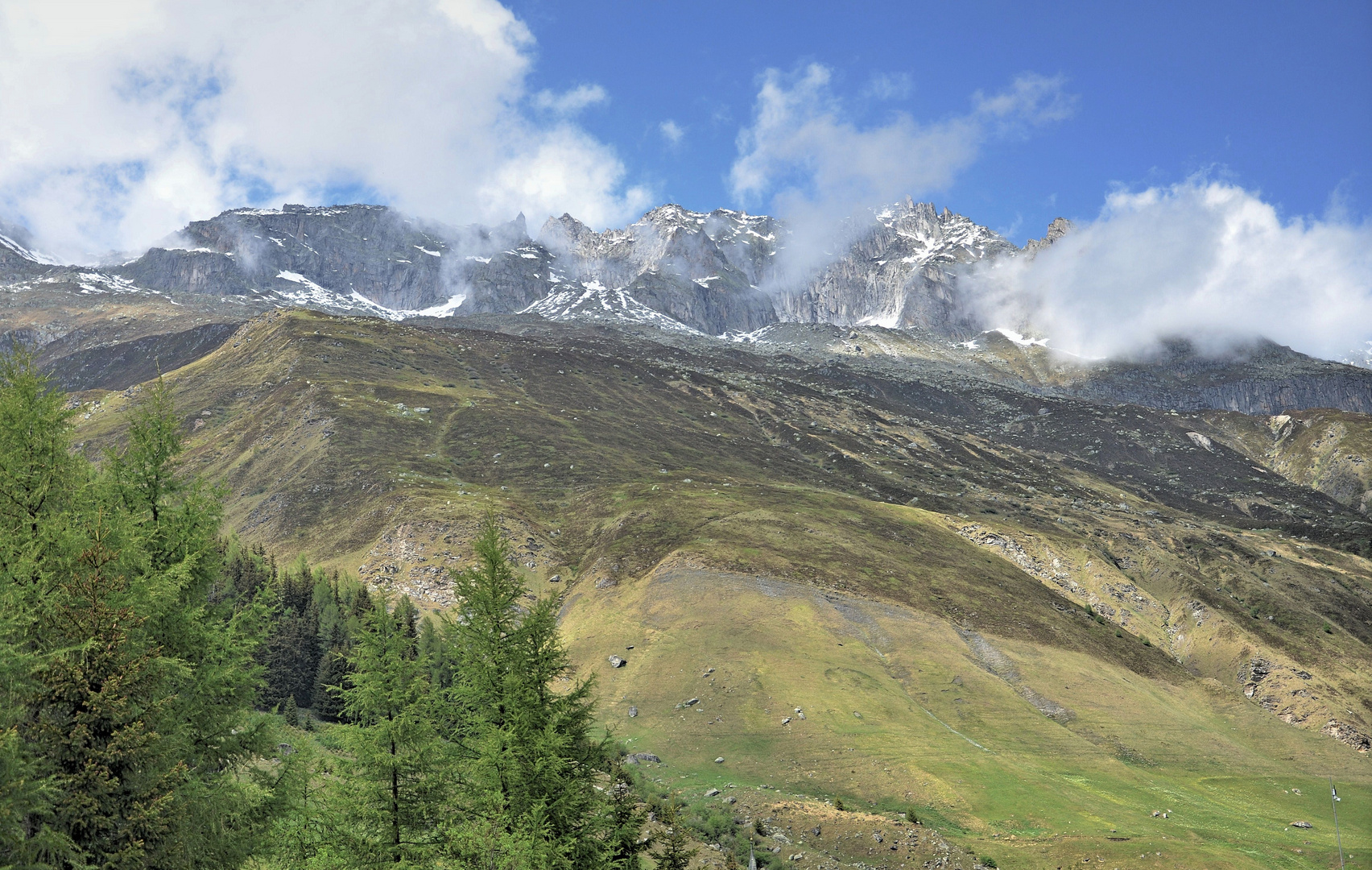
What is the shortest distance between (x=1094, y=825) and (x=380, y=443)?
145 metres

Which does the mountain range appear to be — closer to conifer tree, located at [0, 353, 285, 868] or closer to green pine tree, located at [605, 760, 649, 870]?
green pine tree, located at [605, 760, 649, 870]

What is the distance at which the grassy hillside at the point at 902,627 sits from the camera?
67.7 m

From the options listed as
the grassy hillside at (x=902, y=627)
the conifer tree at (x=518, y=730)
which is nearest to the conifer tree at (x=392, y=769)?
the conifer tree at (x=518, y=730)

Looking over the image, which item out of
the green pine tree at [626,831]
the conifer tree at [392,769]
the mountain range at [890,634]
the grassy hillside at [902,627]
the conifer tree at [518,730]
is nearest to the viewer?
the conifer tree at [392,769]

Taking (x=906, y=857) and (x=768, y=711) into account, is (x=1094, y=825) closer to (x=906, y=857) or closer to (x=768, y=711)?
(x=906, y=857)

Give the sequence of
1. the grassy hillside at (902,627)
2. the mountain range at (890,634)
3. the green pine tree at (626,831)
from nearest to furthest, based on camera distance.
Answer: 1. the green pine tree at (626,831)
2. the mountain range at (890,634)
3. the grassy hillside at (902,627)

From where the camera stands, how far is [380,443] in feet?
542

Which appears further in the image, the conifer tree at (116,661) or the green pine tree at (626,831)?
the green pine tree at (626,831)

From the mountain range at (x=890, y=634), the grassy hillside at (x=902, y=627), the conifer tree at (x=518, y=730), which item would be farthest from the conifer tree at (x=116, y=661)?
the mountain range at (x=890, y=634)

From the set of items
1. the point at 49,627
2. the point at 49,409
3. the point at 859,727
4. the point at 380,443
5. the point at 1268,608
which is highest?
the point at 380,443

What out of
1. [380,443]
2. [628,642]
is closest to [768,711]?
[628,642]

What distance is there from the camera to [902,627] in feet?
325

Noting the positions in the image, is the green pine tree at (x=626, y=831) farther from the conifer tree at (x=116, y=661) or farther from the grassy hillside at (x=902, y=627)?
the conifer tree at (x=116, y=661)

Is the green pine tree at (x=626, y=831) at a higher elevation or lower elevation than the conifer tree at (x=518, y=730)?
lower
